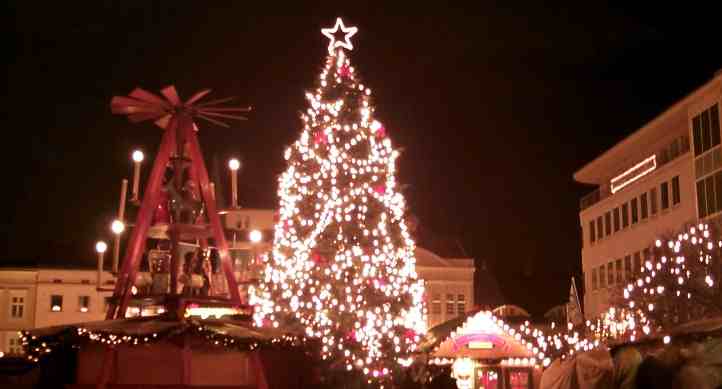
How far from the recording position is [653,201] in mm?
47719

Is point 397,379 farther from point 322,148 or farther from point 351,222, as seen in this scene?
point 322,148

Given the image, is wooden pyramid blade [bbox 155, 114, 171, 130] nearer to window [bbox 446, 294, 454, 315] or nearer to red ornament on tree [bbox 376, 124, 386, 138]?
red ornament on tree [bbox 376, 124, 386, 138]

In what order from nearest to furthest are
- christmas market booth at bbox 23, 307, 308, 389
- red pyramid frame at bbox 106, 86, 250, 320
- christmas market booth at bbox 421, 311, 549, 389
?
1. christmas market booth at bbox 23, 307, 308, 389
2. red pyramid frame at bbox 106, 86, 250, 320
3. christmas market booth at bbox 421, 311, 549, 389

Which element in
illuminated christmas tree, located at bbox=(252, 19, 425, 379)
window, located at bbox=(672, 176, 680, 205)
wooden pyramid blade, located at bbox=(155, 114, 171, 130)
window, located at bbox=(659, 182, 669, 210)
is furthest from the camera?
window, located at bbox=(659, 182, 669, 210)

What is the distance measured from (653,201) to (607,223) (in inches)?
260

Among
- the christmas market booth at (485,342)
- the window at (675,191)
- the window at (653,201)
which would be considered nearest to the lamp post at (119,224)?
the christmas market booth at (485,342)

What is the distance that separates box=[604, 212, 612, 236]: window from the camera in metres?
53.7

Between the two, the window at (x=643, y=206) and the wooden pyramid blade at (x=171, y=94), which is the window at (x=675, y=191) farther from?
the wooden pyramid blade at (x=171, y=94)

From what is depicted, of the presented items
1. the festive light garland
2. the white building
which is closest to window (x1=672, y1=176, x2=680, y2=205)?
the festive light garland

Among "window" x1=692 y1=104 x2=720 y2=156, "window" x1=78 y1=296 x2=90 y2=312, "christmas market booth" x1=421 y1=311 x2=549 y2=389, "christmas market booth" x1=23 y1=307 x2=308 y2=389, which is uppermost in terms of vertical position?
"window" x1=692 y1=104 x2=720 y2=156

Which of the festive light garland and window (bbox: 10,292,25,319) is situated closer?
the festive light garland

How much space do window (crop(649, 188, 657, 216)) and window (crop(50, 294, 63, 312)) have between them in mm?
43008

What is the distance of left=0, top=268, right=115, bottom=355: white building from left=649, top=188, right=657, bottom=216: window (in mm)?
39418

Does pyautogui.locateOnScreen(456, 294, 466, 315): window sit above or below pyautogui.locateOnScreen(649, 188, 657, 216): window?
below
